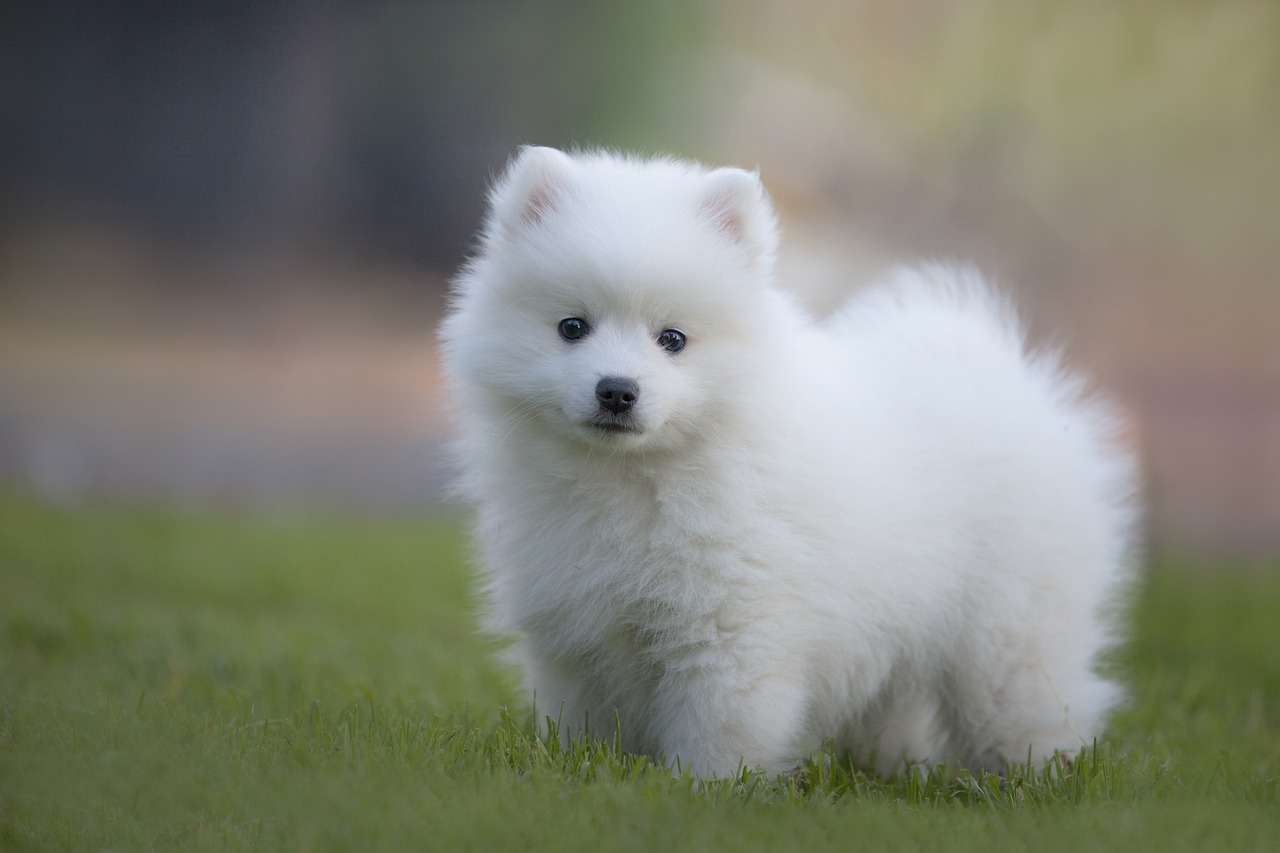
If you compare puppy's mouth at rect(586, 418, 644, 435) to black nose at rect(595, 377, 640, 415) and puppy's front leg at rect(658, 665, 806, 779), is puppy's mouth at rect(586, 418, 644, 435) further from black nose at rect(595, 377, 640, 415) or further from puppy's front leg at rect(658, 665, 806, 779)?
puppy's front leg at rect(658, 665, 806, 779)

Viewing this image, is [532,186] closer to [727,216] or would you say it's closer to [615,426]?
[727,216]

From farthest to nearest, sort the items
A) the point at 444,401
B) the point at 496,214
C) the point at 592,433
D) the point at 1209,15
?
the point at 1209,15, the point at 444,401, the point at 496,214, the point at 592,433

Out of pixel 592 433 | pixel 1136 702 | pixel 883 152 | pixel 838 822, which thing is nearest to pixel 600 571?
pixel 592 433

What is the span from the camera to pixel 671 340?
2959mm

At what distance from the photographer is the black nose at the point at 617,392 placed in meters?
2.75

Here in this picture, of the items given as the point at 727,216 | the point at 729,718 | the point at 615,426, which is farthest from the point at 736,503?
the point at 727,216

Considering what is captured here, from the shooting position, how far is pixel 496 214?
3254 millimetres

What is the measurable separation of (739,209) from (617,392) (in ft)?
2.37

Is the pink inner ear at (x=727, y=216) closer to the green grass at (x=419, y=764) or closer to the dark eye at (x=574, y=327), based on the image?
the dark eye at (x=574, y=327)

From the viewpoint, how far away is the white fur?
2.92m

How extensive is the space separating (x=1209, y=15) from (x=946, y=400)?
3.60 m

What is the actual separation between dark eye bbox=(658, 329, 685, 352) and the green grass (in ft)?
3.52

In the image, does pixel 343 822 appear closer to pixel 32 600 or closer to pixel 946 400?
pixel 946 400

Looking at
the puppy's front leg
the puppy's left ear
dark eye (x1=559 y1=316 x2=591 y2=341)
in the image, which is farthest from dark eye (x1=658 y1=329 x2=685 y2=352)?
the puppy's front leg
